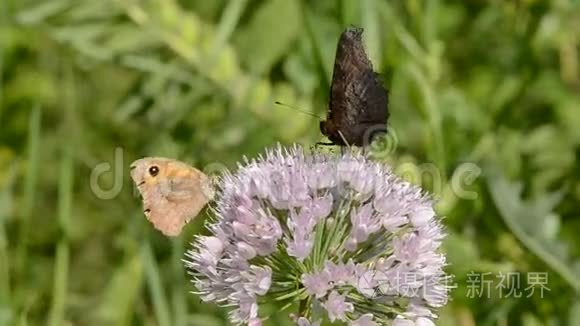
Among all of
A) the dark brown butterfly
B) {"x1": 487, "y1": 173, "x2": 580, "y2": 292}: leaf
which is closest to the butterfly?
the dark brown butterfly

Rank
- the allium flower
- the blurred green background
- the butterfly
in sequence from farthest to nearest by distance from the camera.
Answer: the blurred green background < the butterfly < the allium flower

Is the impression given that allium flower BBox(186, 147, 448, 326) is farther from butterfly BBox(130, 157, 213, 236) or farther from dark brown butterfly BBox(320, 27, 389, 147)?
dark brown butterfly BBox(320, 27, 389, 147)

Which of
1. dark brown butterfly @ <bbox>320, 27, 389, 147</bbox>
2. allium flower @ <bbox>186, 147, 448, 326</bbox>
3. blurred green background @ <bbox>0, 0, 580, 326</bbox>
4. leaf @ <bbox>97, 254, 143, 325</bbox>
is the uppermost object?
blurred green background @ <bbox>0, 0, 580, 326</bbox>

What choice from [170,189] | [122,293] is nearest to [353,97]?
[170,189]

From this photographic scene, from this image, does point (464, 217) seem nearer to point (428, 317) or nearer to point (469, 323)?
point (469, 323)

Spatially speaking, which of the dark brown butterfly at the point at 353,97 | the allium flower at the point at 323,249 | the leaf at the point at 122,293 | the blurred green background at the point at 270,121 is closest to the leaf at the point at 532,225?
the blurred green background at the point at 270,121

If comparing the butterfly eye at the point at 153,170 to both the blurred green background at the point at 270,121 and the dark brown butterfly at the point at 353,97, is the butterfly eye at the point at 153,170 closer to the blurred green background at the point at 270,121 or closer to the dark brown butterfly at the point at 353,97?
the dark brown butterfly at the point at 353,97
